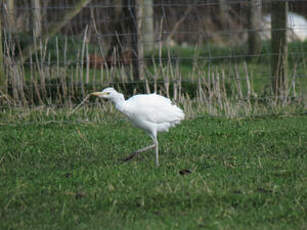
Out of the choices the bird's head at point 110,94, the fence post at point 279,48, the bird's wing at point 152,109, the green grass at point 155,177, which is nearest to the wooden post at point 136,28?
the green grass at point 155,177

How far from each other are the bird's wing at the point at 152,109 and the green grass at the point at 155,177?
0.46 meters

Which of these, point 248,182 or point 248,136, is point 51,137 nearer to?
point 248,136

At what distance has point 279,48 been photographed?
9828 mm

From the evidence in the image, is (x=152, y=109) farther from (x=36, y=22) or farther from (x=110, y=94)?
(x=36, y=22)

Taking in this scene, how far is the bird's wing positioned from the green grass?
1.51 ft

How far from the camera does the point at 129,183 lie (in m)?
5.62

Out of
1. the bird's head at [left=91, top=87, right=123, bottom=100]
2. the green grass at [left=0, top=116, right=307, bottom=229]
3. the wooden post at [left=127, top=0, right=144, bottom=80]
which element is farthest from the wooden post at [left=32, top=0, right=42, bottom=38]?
the bird's head at [left=91, top=87, right=123, bottom=100]

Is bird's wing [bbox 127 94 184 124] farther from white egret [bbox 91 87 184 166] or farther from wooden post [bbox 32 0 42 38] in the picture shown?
wooden post [bbox 32 0 42 38]

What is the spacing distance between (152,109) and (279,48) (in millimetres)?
4095

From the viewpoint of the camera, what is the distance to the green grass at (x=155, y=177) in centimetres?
471

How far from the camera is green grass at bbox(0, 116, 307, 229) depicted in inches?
185

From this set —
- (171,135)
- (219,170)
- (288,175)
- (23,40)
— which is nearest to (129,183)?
(219,170)

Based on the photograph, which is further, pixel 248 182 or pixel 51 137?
pixel 51 137

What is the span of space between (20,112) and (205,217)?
4.91 metres
